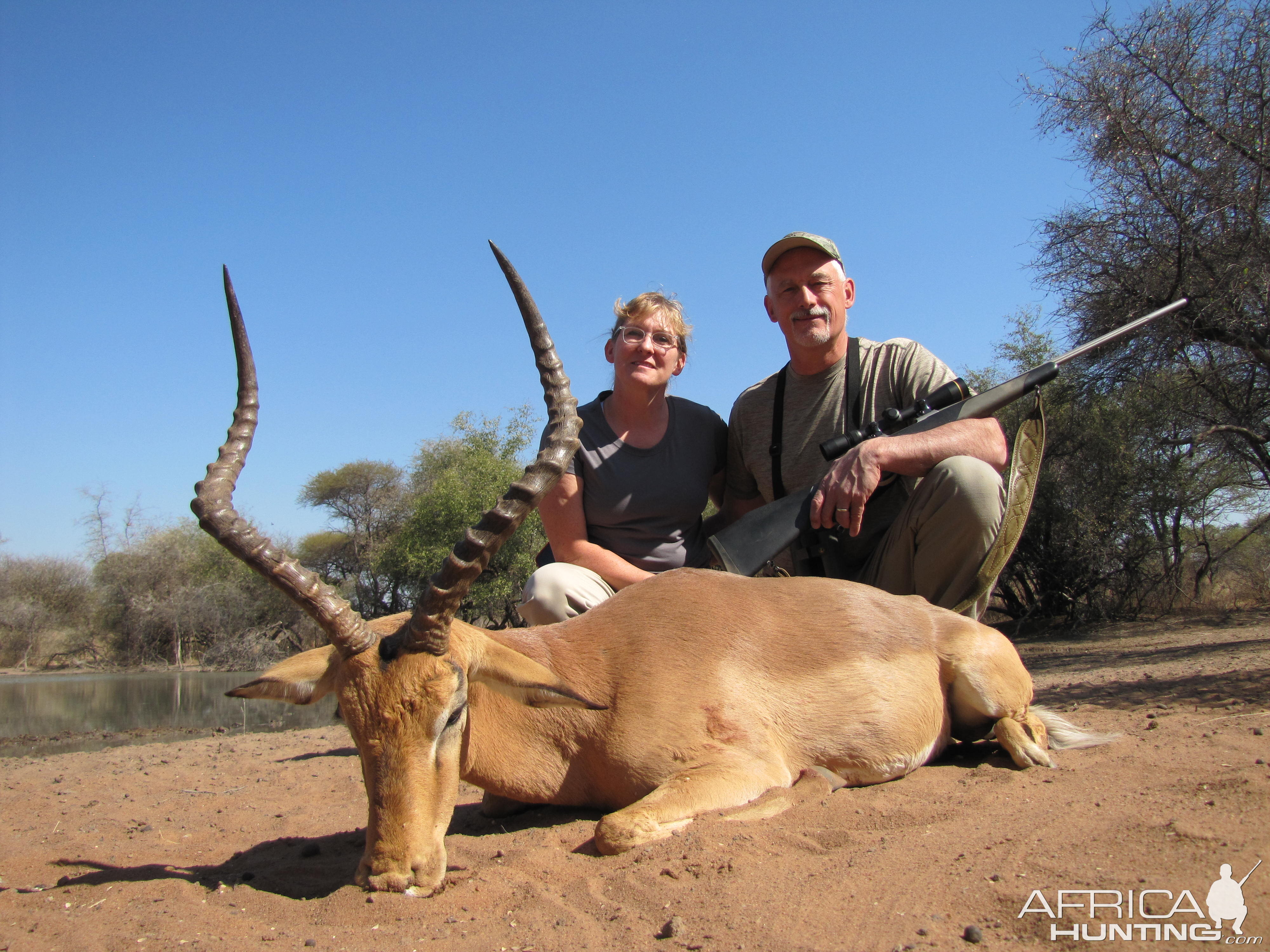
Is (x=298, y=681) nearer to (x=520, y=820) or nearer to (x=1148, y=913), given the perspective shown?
(x=520, y=820)

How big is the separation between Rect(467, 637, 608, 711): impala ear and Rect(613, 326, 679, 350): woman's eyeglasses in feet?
9.25

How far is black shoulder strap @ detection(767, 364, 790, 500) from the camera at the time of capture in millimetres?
6086

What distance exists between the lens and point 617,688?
3.89 metres

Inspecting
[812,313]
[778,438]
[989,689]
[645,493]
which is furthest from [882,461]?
[645,493]

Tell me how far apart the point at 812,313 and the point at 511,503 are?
10.7 ft

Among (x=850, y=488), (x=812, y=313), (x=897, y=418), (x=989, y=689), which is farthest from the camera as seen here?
(x=812, y=313)

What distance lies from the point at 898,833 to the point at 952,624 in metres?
1.79

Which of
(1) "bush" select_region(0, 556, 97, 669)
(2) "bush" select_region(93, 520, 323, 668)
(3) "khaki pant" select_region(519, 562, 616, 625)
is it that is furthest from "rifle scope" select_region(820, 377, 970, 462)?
(1) "bush" select_region(0, 556, 97, 669)

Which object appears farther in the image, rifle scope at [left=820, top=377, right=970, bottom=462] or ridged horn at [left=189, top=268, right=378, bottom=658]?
rifle scope at [left=820, top=377, right=970, bottom=462]

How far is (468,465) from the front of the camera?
105 ft

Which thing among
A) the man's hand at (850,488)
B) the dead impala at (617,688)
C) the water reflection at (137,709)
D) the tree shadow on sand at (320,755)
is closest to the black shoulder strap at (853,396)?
the man's hand at (850,488)

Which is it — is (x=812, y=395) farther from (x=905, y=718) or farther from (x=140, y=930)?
(x=140, y=930)

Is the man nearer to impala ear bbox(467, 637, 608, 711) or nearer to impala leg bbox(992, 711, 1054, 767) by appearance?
impala leg bbox(992, 711, 1054, 767)

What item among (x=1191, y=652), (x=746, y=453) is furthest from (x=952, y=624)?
(x=1191, y=652)
